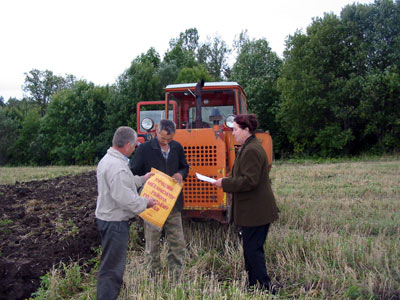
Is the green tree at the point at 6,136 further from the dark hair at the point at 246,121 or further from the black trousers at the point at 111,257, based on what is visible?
the dark hair at the point at 246,121

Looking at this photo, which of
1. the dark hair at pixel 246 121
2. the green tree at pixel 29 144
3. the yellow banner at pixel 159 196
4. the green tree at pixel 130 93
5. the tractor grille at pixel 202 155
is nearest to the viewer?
the dark hair at pixel 246 121

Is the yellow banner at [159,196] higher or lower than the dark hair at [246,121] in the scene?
lower

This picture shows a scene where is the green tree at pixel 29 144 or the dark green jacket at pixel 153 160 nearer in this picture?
the dark green jacket at pixel 153 160

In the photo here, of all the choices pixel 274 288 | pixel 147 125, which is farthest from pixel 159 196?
pixel 147 125

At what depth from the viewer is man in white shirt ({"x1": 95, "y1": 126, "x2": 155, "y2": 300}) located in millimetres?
3102

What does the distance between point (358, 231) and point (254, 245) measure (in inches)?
103

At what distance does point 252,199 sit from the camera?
3.62 m

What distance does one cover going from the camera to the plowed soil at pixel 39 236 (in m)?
4.05

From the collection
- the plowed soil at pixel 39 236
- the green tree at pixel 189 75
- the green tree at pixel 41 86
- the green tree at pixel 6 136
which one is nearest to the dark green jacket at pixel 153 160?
the plowed soil at pixel 39 236

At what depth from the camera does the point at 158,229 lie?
394 centimetres

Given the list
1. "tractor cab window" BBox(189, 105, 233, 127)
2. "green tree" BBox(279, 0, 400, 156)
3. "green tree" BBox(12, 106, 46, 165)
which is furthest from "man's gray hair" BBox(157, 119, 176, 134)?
"green tree" BBox(12, 106, 46, 165)

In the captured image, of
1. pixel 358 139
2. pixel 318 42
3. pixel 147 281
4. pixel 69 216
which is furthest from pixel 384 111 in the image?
pixel 147 281

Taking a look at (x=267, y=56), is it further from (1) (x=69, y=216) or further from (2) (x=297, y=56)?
(1) (x=69, y=216)

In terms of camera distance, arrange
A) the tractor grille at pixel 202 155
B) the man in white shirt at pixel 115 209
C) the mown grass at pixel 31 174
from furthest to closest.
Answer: the mown grass at pixel 31 174 → the tractor grille at pixel 202 155 → the man in white shirt at pixel 115 209
